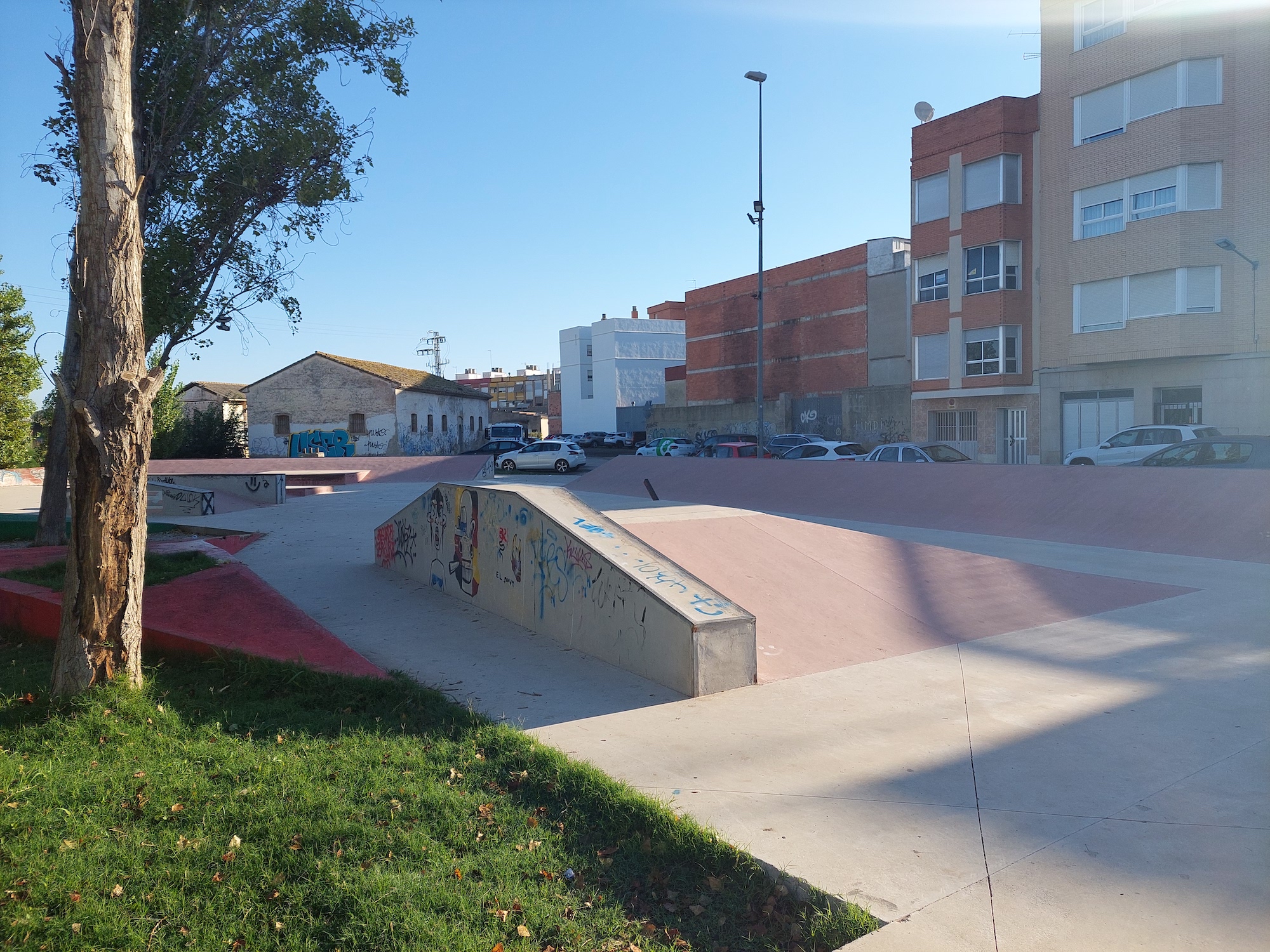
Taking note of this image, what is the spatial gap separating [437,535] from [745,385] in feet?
159

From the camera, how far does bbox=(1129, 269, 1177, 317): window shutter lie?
86.6 ft

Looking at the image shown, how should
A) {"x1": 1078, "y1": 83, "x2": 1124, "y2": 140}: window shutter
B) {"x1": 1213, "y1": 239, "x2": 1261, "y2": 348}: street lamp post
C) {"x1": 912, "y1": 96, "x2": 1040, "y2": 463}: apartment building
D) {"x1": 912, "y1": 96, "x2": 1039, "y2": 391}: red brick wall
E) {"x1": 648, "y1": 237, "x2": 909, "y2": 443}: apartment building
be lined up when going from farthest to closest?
{"x1": 648, "y1": 237, "x2": 909, "y2": 443}: apartment building
{"x1": 912, "y1": 96, "x2": 1040, "y2": 463}: apartment building
{"x1": 912, "y1": 96, "x2": 1039, "y2": 391}: red brick wall
{"x1": 1078, "y1": 83, "x2": 1124, "y2": 140}: window shutter
{"x1": 1213, "y1": 239, "x2": 1261, "y2": 348}: street lamp post

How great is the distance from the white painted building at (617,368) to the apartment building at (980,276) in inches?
1403

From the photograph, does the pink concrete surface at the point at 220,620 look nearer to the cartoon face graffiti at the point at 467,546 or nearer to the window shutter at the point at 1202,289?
the cartoon face graffiti at the point at 467,546

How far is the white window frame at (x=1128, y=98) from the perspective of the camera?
25594 mm

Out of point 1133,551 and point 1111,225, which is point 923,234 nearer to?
point 1111,225

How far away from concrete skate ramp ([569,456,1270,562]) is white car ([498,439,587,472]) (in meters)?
15.1

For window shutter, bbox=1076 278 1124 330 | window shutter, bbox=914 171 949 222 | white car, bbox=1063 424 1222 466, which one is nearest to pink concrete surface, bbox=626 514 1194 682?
white car, bbox=1063 424 1222 466

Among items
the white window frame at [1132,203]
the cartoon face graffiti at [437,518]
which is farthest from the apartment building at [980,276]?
the cartoon face graffiti at [437,518]

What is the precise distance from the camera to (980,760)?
185 inches

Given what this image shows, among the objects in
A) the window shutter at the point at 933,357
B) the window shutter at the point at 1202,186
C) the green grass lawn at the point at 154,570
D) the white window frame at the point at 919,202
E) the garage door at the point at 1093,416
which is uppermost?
the white window frame at the point at 919,202

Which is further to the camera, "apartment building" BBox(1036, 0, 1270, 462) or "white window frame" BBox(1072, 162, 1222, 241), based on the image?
"white window frame" BBox(1072, 162, 1222, 241)

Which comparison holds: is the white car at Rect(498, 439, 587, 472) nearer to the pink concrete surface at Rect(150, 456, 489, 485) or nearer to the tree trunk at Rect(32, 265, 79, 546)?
the pink concrete surface at Rect(150, 456, 489, 485)

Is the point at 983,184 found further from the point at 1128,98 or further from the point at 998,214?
the point at 1128,98
